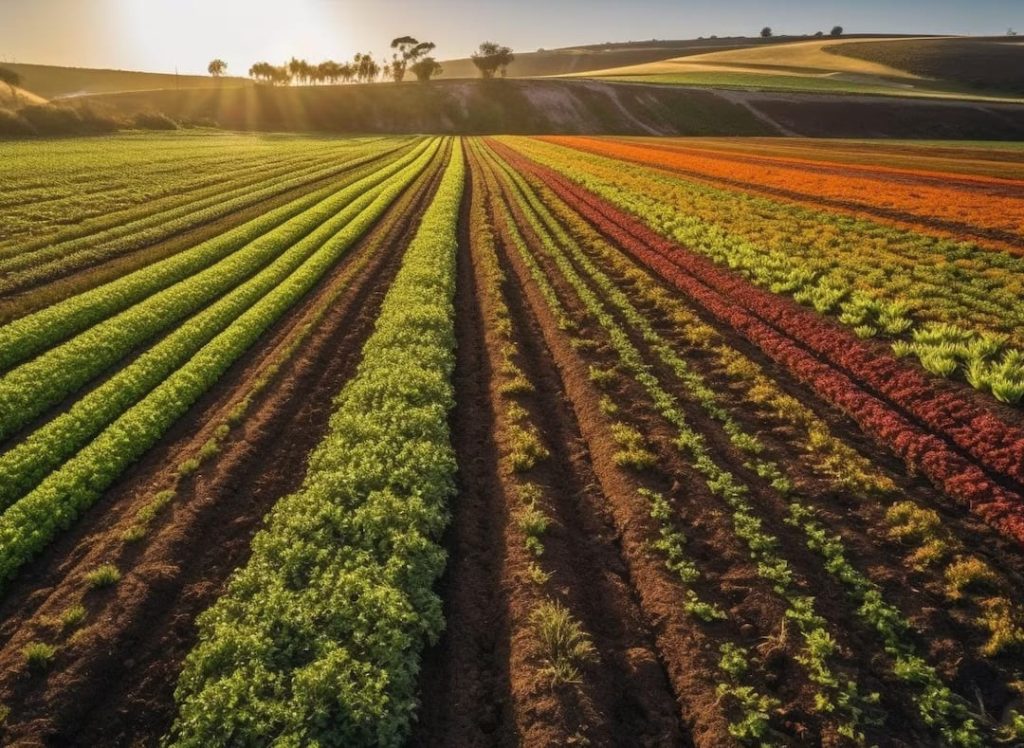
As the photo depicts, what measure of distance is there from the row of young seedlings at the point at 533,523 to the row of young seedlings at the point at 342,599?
1480mm

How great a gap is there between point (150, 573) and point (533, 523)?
7004 mm

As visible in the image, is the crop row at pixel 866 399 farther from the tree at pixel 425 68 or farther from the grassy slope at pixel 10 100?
the tree at pixel 425 68

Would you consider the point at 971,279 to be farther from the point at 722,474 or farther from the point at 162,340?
the point at 162,340

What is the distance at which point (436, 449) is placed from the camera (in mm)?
13242

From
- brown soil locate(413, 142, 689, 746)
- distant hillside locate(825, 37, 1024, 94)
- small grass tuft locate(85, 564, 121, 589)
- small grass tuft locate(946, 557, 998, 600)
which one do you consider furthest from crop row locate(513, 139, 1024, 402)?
distant hillside locate(825, 37, 1024, 94)

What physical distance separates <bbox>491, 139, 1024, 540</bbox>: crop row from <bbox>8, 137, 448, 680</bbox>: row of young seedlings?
15.1 meters

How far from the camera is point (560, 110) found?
130 metres

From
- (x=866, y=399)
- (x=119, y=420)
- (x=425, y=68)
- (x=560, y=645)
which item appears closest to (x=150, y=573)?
(x=119, y=420)

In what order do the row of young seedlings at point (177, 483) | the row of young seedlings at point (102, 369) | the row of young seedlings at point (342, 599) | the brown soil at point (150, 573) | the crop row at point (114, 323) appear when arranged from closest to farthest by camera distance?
the row of young seedlings at point (342, 599) < the brown soil at point (150, 573) < the row of young seedlings at point (177, 483) < the row of young seedlings at point (102, 369) < the crop row at point (114, 323)

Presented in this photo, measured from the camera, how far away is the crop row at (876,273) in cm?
1681

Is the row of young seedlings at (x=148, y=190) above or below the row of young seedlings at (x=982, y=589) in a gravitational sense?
above

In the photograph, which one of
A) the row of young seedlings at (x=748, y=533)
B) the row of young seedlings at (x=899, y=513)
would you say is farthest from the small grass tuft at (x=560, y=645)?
the row of young seedlings at (x=899, y=513)

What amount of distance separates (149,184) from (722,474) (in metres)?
56.1

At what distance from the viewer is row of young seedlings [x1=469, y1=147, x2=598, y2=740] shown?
8578 mm
